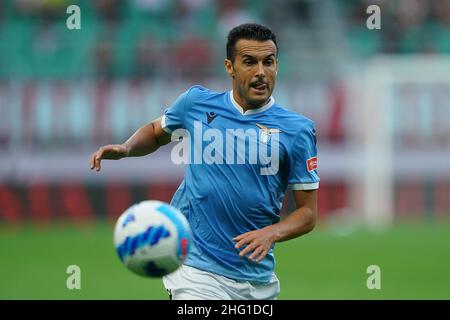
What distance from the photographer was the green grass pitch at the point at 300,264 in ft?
41.2

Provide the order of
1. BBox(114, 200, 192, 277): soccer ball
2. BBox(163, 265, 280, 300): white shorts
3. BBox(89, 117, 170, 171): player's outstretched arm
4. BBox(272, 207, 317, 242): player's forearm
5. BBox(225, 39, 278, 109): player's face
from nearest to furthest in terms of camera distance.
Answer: BBox(114, 200, 192, 277): soccer ball < BBox(272, 207, 317, 242): player's forearm < BBox(163, 265, 280, 300): white shorts < BBox(225, 39, 278, 109): player's face < BBox(89, 117, 170, 171): player's outstretched arm

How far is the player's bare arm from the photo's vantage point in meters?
6.60

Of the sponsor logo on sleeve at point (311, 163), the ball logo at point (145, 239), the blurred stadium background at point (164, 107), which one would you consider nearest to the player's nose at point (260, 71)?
the sponsor logo on sleeve at point (311, 163)

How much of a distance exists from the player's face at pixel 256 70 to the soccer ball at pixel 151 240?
111 cm

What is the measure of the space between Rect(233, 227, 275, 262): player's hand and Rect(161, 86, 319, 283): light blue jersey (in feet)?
1.32

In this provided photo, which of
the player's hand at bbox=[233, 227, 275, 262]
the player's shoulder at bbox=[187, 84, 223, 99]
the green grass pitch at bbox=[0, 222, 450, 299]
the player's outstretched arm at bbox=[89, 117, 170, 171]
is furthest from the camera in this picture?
the green grass pitch at bbox=[0, 222, 450, 299]

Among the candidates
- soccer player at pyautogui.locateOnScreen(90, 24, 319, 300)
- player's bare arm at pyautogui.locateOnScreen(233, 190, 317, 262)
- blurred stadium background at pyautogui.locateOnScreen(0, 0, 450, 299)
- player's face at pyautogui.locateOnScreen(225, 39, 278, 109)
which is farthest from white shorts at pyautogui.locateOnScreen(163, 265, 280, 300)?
blurred stadium background at pyautogui.locateOnScreen(0, 0, 450, 299)

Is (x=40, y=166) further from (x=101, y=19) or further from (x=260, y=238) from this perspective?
(x=260, y=238)

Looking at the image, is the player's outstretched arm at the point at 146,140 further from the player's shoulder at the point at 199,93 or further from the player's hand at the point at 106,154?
the player's shoulder at the point at 199,93

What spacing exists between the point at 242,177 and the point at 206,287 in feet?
2.59

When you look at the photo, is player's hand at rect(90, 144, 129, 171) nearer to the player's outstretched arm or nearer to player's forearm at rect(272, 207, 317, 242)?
the player's outstretched arm

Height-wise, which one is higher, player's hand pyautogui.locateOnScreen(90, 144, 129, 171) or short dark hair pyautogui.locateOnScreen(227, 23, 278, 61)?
short dark hair pyautogui.locateOnScreen(227, 23, 278, 61)

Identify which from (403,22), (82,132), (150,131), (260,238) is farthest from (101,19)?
(260,238)

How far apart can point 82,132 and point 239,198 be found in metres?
12.2
